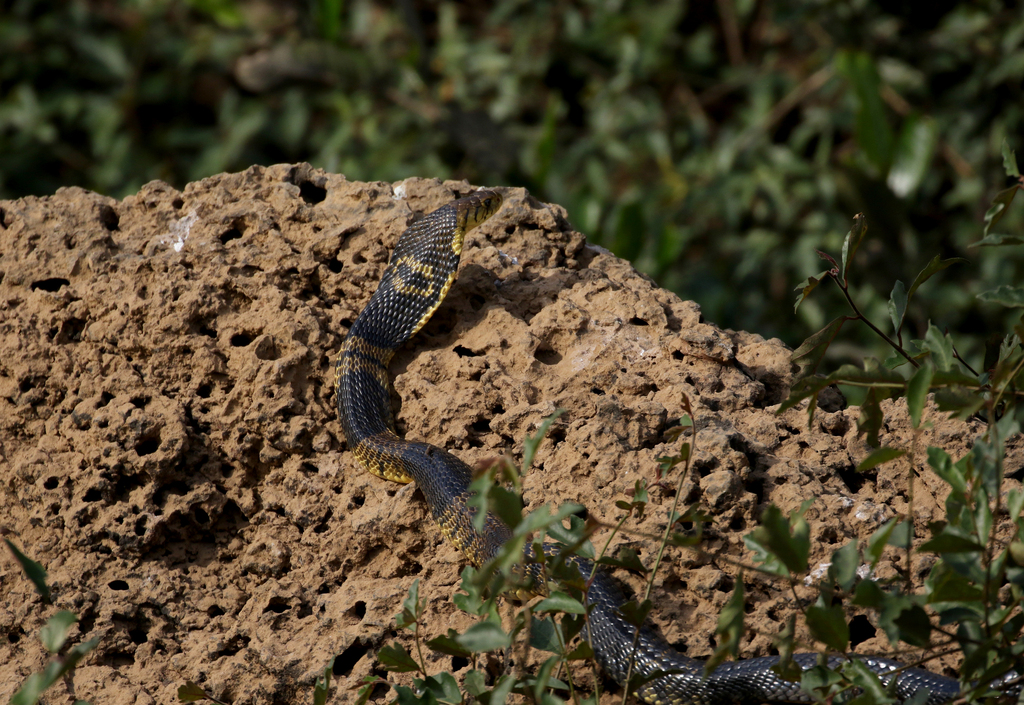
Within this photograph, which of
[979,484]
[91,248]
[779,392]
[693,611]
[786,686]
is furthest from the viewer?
[91,248]

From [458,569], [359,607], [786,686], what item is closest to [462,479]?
[458,569]

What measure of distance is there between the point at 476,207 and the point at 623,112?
199 inches

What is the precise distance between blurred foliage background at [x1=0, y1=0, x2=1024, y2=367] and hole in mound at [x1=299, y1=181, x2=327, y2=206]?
2.72 meters

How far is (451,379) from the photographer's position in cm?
380

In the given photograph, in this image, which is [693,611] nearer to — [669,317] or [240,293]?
[669,317]

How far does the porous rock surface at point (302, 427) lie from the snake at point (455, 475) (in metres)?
0.10

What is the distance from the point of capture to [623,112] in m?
8.70

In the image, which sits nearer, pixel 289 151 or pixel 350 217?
pixel 350 217

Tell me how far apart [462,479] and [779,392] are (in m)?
1.34

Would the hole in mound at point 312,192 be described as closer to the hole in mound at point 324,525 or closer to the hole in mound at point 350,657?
the hole in mound at point 324,525

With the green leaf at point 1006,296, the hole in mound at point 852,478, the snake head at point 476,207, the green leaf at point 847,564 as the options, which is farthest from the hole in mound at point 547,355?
the green leaf at point 847,564

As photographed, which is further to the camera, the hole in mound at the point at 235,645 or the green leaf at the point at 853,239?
the hole in mound at the point at 235,645

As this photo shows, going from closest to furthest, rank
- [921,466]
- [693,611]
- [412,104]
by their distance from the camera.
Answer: [693,611]
[921,466]
[412,104]

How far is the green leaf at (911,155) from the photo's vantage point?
6.86 metres
